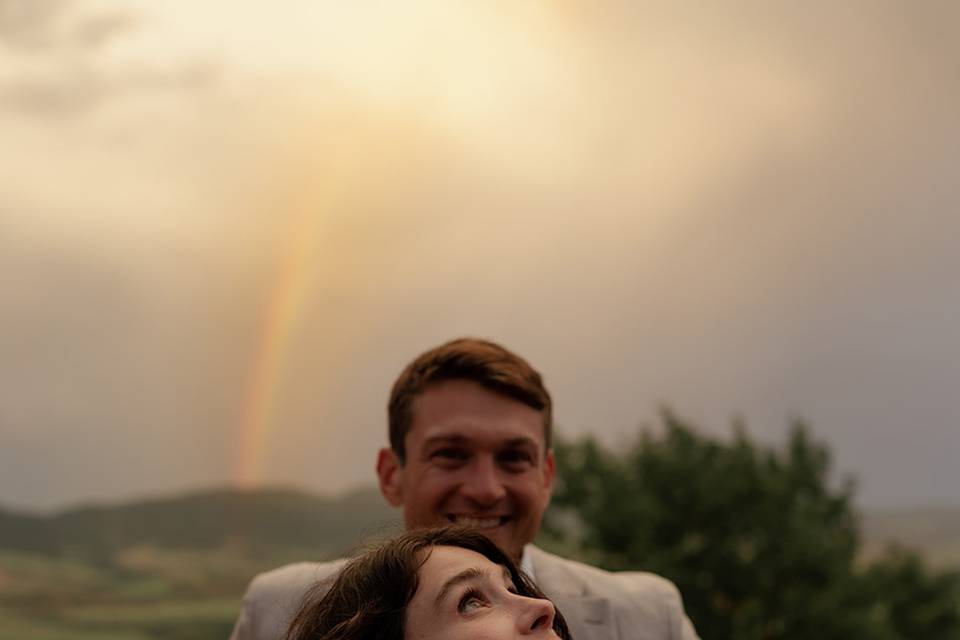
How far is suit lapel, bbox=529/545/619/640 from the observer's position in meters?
4.48

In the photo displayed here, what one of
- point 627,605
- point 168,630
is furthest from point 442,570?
point 168,630

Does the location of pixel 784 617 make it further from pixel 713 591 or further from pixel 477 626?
pixel 477 626

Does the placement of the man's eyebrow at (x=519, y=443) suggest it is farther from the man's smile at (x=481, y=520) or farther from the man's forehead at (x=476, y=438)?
the man's smile at (x=481, y=520)

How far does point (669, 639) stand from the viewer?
462cm

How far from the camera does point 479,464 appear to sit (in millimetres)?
4434

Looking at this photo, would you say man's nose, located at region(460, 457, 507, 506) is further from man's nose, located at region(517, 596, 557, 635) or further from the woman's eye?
man's nose, located at region(517, 596, 557, 635)

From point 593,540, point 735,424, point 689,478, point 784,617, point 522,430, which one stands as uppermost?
point 735,424

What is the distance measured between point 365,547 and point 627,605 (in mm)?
1631

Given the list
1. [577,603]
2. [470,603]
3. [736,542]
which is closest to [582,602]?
[577,603]

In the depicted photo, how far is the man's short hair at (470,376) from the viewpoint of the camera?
444cm

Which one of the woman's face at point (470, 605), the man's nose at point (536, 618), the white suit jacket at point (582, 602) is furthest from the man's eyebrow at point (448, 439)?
the man's nose at point (536, 618)

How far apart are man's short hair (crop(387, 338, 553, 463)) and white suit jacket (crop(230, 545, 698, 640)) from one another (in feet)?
1.85

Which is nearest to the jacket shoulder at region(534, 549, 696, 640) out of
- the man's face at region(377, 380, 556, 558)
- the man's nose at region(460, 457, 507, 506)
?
the man's face at region(377, 380, 556, 558)

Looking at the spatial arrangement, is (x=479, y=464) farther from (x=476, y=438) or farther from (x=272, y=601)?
(x=272, y=601)
